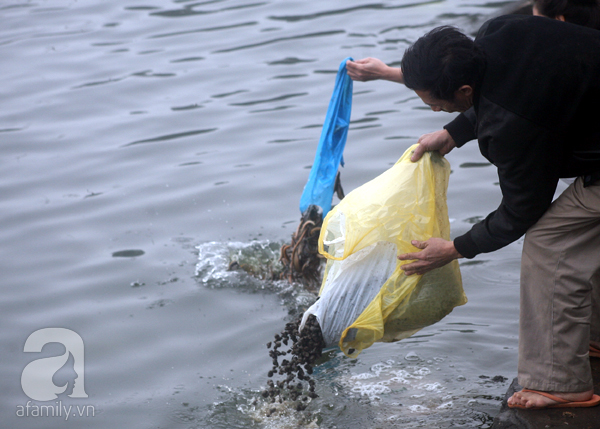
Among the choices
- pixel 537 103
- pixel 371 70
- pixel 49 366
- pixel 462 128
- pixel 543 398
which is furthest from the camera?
pixel 49 366

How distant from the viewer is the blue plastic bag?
356cm

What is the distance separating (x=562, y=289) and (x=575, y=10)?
3.95 feet

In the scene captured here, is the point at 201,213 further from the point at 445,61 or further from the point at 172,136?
the point at 445,61

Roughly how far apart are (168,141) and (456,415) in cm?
497

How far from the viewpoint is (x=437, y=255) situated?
2.68 m

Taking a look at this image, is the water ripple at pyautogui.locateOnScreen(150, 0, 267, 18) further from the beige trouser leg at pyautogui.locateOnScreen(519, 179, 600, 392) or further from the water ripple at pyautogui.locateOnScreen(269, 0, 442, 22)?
the beige trouser leg at pyautogui.locateOnScreen(519, 179, 600, 392)

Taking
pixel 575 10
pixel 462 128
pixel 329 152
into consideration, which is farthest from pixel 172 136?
pixel 575 10

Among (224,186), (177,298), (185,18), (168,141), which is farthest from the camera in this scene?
(185,18)

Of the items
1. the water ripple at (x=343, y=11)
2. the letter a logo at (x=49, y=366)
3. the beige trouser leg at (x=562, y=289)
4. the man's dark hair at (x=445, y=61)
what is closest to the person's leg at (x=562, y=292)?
the beige trouser leg at (x=562, y=289)

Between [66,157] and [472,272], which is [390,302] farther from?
[66,157]

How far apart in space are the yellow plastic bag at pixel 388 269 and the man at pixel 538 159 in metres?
0.12

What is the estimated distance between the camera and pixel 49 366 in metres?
4.02

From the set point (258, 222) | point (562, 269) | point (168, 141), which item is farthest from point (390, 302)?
point (168, 141)

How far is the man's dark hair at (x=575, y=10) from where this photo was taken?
2752mm
